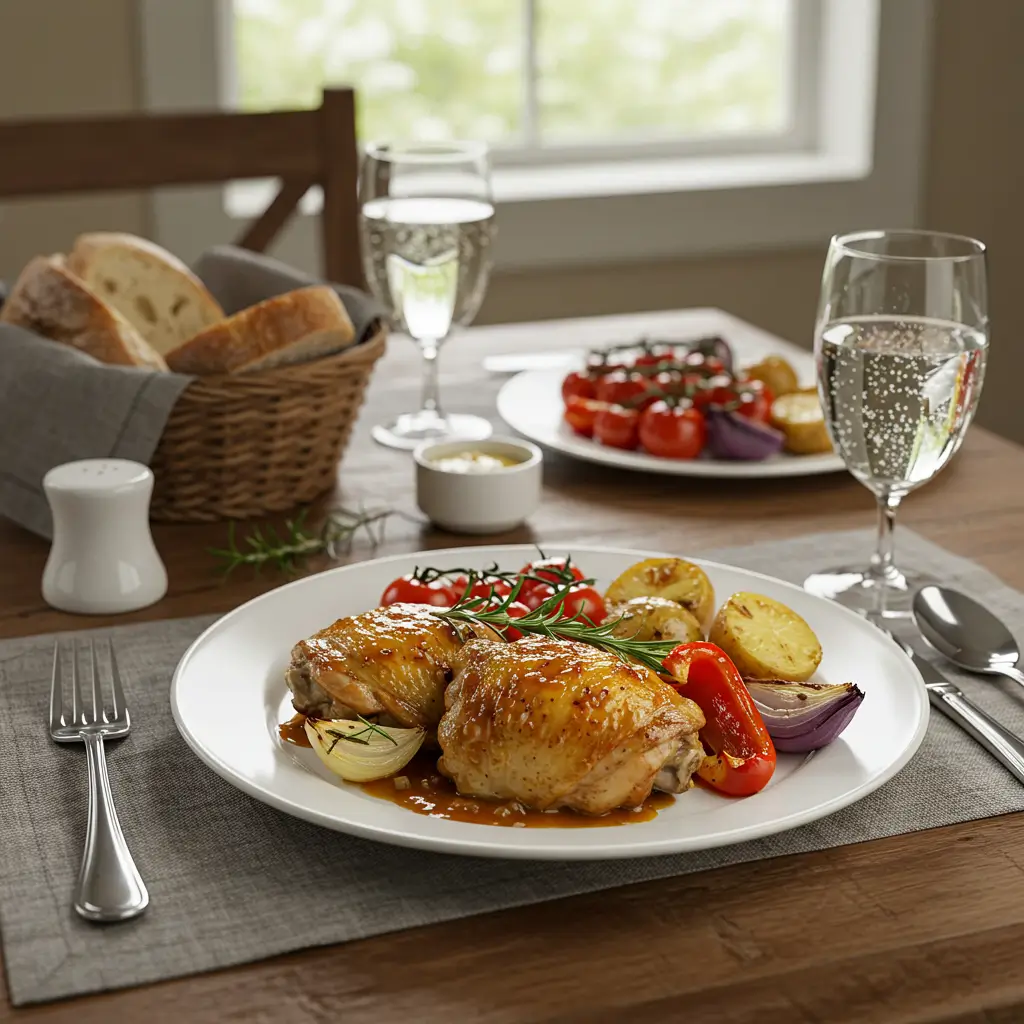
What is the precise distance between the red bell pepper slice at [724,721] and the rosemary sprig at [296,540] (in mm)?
530

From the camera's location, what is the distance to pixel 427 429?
1724mm

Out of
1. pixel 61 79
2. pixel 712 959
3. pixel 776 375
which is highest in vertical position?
pixel 61 79

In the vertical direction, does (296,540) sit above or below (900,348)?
below

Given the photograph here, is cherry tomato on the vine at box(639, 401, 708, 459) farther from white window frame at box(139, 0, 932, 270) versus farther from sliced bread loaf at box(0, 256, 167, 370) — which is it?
white window frame at box(139, 0, 932, 270)

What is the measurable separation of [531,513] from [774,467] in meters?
0.29

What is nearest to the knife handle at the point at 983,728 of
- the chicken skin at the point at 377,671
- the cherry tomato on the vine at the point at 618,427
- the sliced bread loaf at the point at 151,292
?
the chicken skin at the point at 377,671

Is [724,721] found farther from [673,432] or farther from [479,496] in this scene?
[673,432]

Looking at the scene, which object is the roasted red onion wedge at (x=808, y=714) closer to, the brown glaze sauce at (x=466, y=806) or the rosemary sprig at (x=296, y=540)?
the brown glaze sauce at (x=466, y=806)

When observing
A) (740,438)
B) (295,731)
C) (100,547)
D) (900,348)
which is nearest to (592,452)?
(740,438)

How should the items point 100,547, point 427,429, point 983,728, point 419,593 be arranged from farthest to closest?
point 427,429 → point 100,547 → point 419,593 → point 983,728

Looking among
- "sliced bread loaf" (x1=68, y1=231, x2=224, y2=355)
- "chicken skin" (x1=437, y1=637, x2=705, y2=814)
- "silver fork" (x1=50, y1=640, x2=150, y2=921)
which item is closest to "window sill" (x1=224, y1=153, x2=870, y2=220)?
"sliced bread loaf" (x1=68, y1=231, x2=224, y2=355)

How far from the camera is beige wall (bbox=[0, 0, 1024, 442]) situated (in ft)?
10.3

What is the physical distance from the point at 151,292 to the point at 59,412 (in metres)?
0.30

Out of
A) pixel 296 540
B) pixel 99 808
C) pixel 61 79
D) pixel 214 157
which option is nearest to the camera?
pixel 99 808
